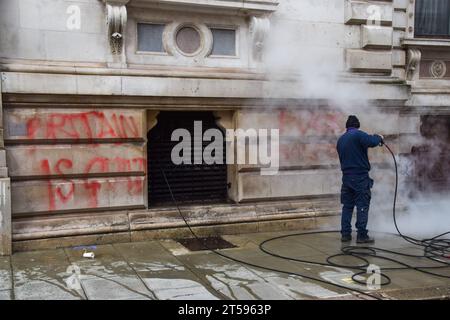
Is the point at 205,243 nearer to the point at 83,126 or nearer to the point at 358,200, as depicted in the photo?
the point at 358,200

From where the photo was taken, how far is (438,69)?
9359mm

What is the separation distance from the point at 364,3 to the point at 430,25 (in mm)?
1695

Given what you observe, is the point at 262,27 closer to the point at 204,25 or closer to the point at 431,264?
the point at 204,25

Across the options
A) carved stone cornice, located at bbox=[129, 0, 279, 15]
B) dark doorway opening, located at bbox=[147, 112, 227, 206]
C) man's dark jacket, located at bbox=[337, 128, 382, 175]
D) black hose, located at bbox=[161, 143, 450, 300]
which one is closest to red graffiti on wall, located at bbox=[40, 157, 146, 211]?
dark doorway opening, located at bbox=[147, 112, 227, 206]

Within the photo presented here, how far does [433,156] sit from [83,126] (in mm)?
6494

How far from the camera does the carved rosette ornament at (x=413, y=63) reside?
9.02m

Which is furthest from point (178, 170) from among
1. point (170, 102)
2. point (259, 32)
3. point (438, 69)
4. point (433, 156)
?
point (438, 69)

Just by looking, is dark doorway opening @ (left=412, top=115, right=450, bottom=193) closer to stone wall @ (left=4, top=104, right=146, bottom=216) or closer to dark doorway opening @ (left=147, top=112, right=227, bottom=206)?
dark doorway opening @ (left=147, top=112, right=227, bottom=206)

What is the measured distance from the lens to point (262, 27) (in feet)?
25.7

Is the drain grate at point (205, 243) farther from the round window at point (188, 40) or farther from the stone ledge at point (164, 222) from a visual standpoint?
the round window at point (188, 40)

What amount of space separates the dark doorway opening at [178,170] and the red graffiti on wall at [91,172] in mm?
500

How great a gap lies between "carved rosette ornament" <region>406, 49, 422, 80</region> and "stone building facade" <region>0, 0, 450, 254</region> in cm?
3

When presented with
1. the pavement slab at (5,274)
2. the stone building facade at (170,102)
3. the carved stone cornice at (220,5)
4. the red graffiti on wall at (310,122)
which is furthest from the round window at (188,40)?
the pavement slab at (5,274)
